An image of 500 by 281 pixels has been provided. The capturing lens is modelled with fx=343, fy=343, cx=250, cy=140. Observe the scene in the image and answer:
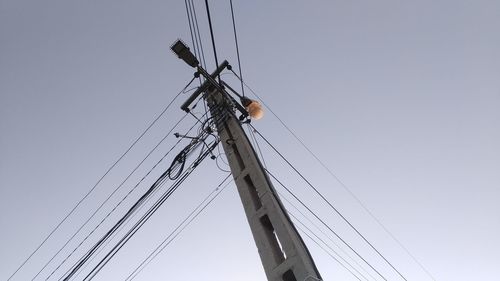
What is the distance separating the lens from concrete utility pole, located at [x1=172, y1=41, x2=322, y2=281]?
3.50 meters

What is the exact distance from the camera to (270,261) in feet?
12.1

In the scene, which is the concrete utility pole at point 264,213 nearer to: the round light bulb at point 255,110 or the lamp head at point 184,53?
the round light bulb at point 255,110

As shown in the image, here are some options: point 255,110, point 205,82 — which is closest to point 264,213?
point 255,110

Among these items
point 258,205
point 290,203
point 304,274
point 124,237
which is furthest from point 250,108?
point 304,274

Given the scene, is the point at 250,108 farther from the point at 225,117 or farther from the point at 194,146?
the point at 194,146

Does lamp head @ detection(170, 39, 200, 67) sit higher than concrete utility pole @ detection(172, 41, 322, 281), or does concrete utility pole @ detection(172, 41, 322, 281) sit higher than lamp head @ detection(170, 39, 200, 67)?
lamp head @ detection(170, 39, 200, 67)

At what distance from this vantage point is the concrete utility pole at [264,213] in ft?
11.5

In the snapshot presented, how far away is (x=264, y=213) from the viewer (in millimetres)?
4145

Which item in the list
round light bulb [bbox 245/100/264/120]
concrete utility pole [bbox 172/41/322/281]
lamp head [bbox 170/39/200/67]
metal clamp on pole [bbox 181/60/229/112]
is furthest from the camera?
lamp head [bbox 170/39/200/67]

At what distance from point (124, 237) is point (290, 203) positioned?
9.73 feet

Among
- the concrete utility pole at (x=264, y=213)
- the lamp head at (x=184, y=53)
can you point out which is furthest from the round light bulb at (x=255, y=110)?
the lamp head at (x=184, y=53)

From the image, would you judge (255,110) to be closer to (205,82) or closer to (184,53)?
(205,82)

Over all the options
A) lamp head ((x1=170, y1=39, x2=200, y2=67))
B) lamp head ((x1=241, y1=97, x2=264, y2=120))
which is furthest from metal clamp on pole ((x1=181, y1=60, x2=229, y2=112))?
lamp head ((x1=241, y1=97, x2=264, y2=120))

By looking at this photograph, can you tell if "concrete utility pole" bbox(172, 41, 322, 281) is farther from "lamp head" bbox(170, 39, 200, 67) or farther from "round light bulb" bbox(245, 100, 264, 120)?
"lamp head" bbox(170, 39, 200, 67)
